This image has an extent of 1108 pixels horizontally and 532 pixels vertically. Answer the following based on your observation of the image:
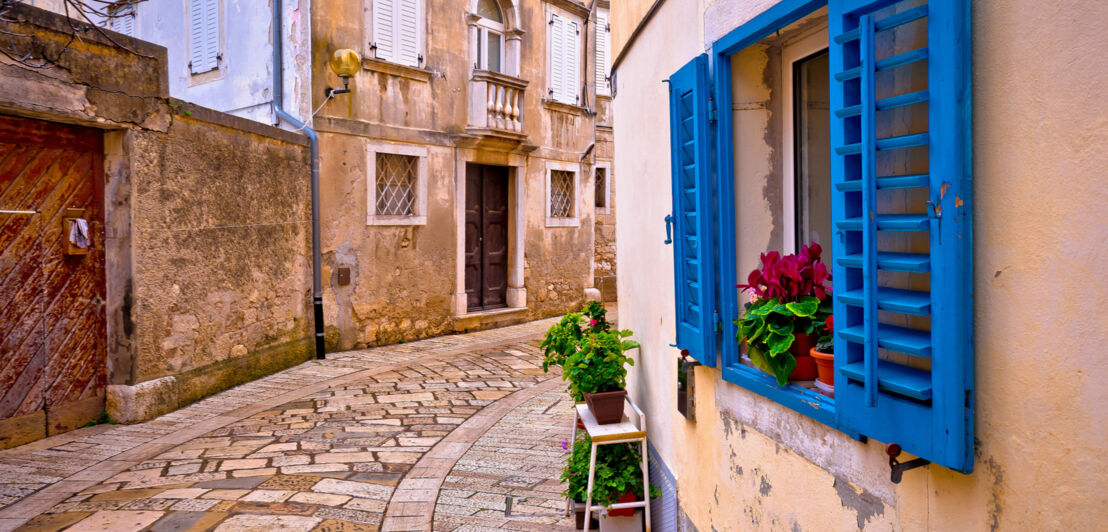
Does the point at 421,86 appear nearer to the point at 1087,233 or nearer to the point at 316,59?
the point at 316,59

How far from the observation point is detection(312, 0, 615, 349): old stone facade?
10992mm

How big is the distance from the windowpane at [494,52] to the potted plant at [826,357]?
39.6ft

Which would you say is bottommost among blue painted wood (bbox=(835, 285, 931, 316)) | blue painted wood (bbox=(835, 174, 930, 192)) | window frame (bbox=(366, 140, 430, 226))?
blue painted wood (bbox=(835, 285, 931, 316))

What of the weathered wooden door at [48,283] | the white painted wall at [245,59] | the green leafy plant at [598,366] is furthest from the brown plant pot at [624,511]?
the white painted wall at [245,59]

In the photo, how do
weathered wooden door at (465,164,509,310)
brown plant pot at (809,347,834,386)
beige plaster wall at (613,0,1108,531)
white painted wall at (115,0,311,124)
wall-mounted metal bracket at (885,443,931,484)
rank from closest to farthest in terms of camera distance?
beige plaster wall at (613,0,1108,531)
wall-mounted metal bracket at (885,443,931,484)
brown plant pot at (809,347,834,386)
white painted wall at (115,0,311,124)
weathered wooden door at (465,164,509,310)

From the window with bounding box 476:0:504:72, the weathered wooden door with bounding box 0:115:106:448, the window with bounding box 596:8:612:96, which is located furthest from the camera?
the window with bounding box 596:8:612:96

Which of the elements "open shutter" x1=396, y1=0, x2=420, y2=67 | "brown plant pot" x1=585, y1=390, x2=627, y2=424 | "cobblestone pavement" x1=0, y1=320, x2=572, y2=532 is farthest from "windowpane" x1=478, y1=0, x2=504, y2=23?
"brown plant pot" x1=585, y1=390, x2=627, y2=424

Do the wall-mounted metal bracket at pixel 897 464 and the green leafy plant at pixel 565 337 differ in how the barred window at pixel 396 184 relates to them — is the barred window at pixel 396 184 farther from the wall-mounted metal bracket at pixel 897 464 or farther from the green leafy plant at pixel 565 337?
the wall-mounted metal bracket at pixel 897 464

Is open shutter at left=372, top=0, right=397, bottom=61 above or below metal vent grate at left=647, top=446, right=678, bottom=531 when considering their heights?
above

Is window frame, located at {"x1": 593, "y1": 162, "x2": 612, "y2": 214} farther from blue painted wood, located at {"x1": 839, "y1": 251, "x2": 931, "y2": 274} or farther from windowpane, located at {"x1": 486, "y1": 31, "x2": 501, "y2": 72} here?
blue painted wood, located at {"x1": 839, "y1": 251, "x2": 931, "y2": 274}

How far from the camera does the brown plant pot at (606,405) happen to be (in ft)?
14.5

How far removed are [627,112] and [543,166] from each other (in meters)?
9.66

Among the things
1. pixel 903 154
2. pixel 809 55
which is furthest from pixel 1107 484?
pixel 809 55

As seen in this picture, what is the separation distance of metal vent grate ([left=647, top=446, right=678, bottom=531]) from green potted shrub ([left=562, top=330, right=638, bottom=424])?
14.1 inches
